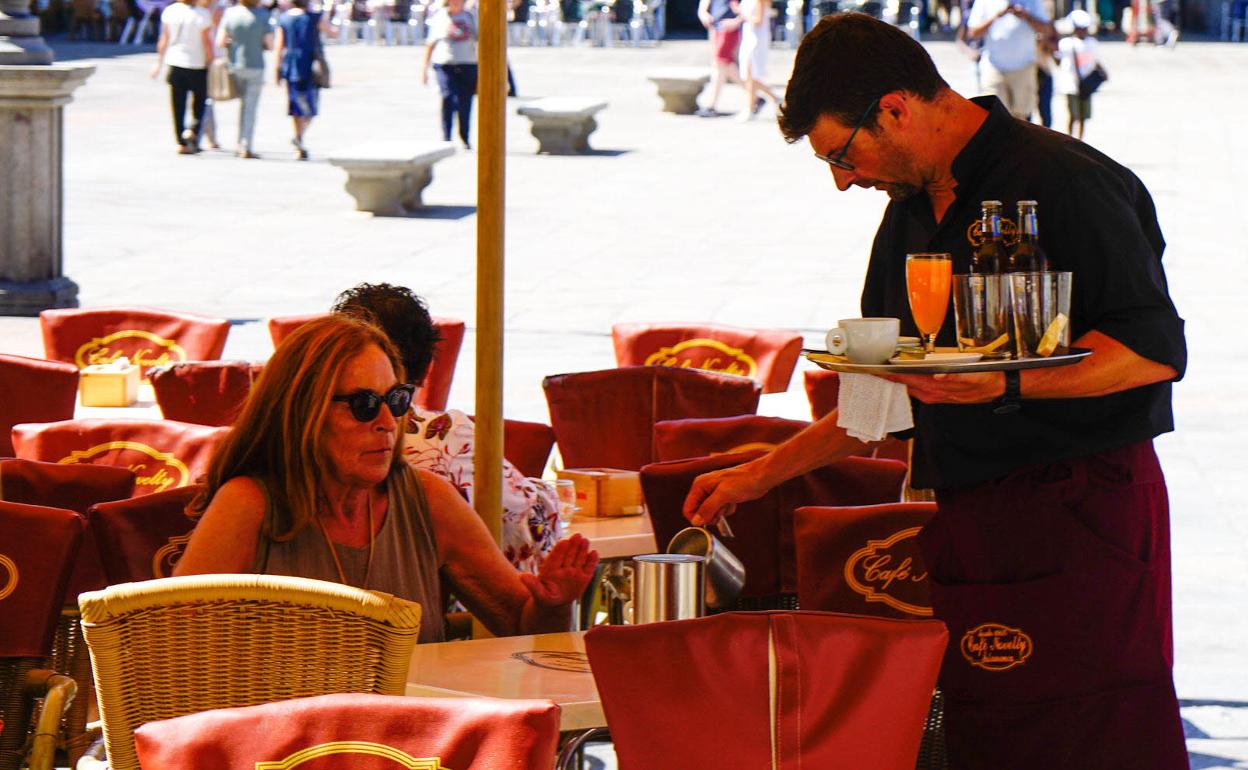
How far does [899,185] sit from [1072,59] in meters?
18.0

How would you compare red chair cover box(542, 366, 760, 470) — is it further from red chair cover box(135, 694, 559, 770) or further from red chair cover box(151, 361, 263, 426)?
red chair cover box(135, 694, 559, 770)

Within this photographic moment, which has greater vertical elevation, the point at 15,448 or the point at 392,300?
the point at 392,300

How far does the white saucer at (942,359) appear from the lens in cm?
303

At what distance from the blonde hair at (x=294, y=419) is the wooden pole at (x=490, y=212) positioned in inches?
10.0

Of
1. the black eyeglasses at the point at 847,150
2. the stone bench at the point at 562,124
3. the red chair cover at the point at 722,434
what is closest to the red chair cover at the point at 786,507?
the red chair cover at the point at 722,434

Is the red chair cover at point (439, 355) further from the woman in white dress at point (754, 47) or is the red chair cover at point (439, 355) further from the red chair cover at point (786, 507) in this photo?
the woman in white dress at point (754, 47)

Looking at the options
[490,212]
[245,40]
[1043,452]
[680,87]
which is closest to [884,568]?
[1043,452]

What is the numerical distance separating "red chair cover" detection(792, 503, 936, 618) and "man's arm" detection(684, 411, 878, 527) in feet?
0.91

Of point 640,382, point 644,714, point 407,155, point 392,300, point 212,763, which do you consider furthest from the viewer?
point 407,155

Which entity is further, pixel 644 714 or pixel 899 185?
pixel 899 185

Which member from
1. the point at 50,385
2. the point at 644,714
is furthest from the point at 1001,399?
the point at 50,385

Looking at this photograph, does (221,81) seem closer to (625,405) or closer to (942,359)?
(625,405)

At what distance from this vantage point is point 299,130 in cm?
2127

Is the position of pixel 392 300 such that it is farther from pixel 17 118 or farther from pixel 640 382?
pixel 17 118
